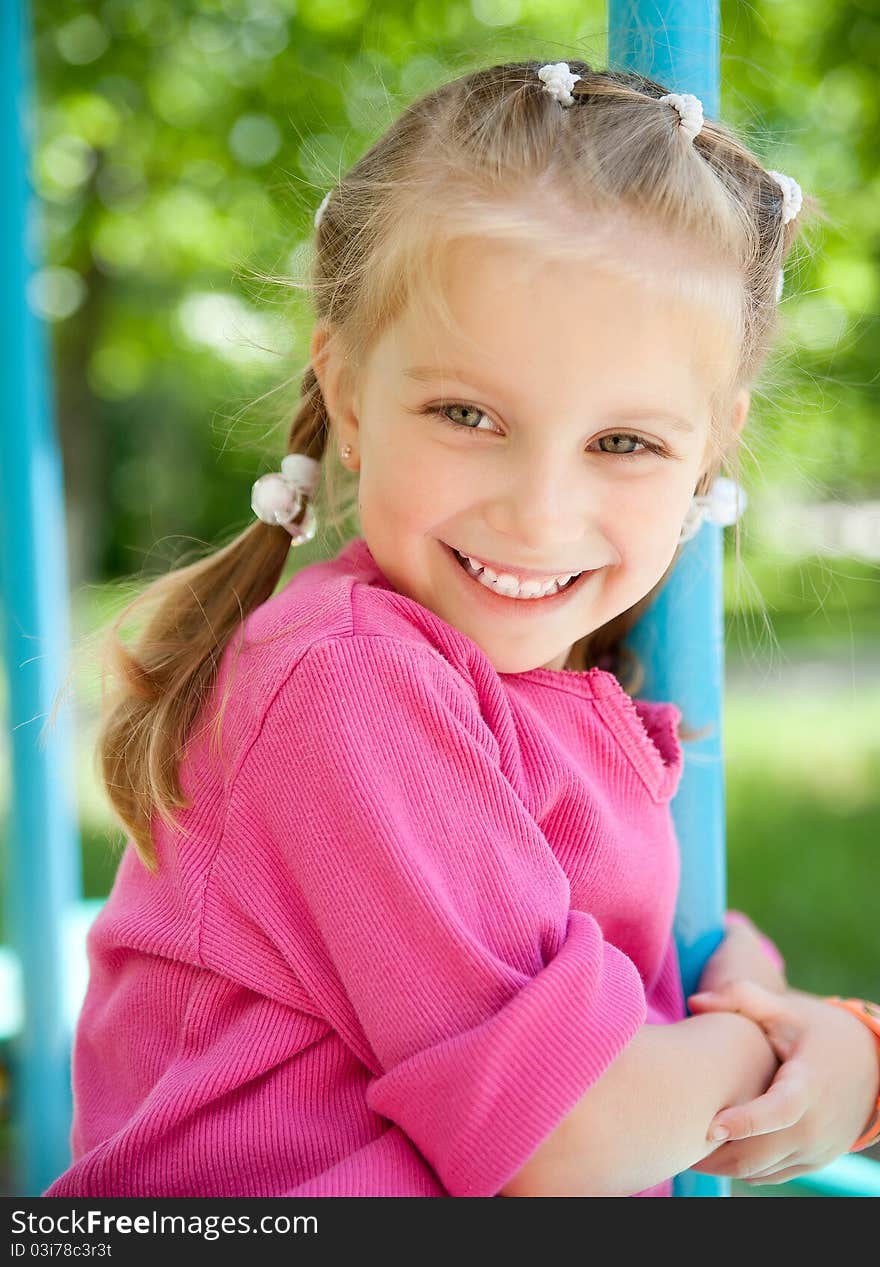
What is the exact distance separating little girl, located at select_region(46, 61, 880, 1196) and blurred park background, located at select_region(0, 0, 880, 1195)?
205 mm

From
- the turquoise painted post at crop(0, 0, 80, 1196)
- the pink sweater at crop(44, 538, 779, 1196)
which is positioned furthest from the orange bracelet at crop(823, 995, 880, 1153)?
the turquoise painted post at crop(0, 0, 80, 1196)

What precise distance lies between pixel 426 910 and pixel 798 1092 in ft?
1.52

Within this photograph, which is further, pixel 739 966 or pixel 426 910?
pixel 739 966

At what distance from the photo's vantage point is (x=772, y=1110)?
1.24 meters

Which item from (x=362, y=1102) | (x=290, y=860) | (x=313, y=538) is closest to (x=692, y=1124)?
(x=362, y=1102)

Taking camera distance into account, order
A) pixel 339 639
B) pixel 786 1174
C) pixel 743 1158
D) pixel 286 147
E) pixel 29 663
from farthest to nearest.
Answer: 1. pixel 286 147
2. pixel 29 663
3. pixel 786 1174
4. pixel 743 1158
5. pixel 339 639

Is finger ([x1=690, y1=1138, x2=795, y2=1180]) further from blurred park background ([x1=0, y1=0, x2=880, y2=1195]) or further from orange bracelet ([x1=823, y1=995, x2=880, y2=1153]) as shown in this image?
blurred park background ([x1=0, y1=0, x2=880, y2=1195])


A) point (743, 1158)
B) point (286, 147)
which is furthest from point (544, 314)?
point (286, 147)

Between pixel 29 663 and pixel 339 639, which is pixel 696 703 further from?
pixel 29 663

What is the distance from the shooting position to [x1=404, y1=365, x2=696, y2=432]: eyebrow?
122 centimetres
